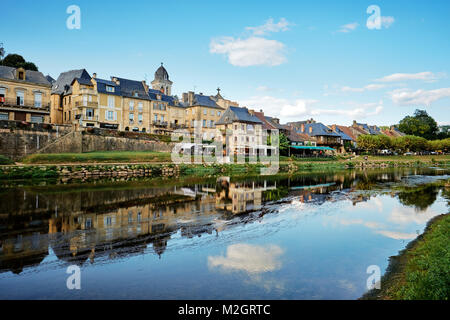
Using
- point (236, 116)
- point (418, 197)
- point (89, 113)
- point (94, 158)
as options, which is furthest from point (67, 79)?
point (418, 197)

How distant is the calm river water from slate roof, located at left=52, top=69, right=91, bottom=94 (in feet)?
117

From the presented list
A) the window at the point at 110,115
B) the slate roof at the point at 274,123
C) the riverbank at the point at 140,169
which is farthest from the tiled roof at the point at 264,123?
the window at the point at 110,115

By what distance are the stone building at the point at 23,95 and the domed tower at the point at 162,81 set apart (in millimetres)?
48182

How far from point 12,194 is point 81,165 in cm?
1389

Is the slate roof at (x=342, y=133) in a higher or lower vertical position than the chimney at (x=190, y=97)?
lower

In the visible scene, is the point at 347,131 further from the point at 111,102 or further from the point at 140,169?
the point at 140,169

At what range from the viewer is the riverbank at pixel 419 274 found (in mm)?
5718

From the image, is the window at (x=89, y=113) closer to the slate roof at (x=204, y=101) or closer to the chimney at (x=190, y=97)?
the slate roof at (x=204, y=101)

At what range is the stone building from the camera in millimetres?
37469

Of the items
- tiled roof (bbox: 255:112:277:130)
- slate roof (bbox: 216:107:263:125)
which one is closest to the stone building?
slate roof (bbox: 216:107:263:125)

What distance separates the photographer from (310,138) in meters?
70.8

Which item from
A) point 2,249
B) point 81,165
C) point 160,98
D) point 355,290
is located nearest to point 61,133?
point 81,165

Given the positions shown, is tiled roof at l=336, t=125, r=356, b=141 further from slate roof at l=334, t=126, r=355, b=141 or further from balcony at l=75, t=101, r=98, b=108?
balcony at l=75, t=101, r=98, b=108

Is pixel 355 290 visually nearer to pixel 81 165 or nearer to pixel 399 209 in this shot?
pixel 399 209
